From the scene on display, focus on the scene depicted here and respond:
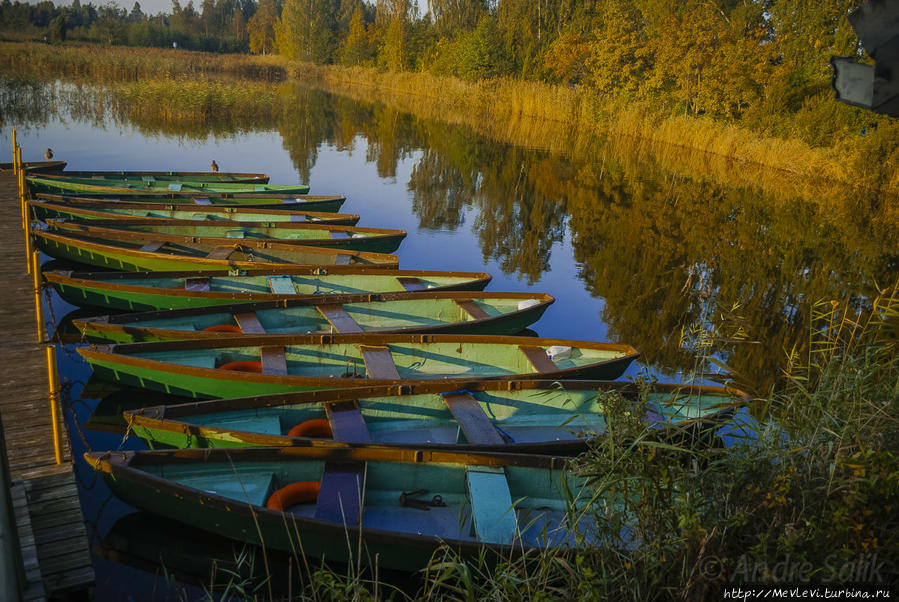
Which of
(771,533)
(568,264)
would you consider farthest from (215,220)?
(771,533)

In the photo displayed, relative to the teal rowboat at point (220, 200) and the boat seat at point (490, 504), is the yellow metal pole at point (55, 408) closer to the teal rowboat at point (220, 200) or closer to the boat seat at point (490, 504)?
the boat seat at point (490, 504)

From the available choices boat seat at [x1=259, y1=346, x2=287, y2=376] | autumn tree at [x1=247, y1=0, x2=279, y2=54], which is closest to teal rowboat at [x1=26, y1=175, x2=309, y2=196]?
boat seat at [x1=259, y1=346, x2=287, y2=376]

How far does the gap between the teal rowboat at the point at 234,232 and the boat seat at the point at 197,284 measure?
1627mm

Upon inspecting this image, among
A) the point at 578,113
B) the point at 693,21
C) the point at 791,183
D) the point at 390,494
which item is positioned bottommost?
the point at 390,494

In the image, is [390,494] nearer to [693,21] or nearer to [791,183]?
[791,183]

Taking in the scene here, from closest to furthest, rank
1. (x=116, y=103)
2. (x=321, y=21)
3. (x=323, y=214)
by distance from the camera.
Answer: (x=323, y=214)
(x=116, y=103)
(x=321, y=21)

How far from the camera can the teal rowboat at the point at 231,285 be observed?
7645 mm

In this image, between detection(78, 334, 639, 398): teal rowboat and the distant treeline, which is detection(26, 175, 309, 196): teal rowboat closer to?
detection(78, 334, 639, 398): teal rowboat

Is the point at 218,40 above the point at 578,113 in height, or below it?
above

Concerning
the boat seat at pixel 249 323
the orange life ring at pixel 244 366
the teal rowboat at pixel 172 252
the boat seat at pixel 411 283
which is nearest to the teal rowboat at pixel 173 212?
the teal rowboat at pixel 172 252

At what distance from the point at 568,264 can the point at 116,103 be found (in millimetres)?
20617

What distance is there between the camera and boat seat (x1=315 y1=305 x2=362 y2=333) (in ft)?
23.6

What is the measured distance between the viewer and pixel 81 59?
3172 centimetres

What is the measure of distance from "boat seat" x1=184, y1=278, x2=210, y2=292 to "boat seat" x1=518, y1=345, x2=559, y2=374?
405cm
